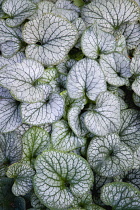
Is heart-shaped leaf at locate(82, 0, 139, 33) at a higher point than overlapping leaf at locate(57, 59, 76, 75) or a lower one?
higher

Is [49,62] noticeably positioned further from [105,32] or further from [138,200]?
[138,200]

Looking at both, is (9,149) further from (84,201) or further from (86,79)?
(86,79)

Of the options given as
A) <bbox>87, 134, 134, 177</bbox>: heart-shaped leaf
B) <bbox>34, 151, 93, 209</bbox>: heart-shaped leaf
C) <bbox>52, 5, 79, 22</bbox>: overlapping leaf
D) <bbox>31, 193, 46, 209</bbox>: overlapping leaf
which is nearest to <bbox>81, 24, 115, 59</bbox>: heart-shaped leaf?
<bbox>52, 5, 79, 22</bbox>: overlapping leaf

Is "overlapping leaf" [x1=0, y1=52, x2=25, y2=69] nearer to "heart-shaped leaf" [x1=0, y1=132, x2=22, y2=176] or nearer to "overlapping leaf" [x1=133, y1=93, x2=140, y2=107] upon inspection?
"heart-shaped leaf" [x1=0, y1=132, x2=22, y2=176]

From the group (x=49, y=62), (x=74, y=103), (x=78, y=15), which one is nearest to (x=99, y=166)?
(x=74, y=103)

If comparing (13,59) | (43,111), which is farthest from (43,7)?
(43,111)

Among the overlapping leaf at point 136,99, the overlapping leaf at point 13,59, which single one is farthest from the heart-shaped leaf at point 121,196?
the overlapping leaf at point 13,59

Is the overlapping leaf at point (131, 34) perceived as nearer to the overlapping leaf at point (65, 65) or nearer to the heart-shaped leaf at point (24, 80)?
Result: the overlapping leaf at point (65, 65)
